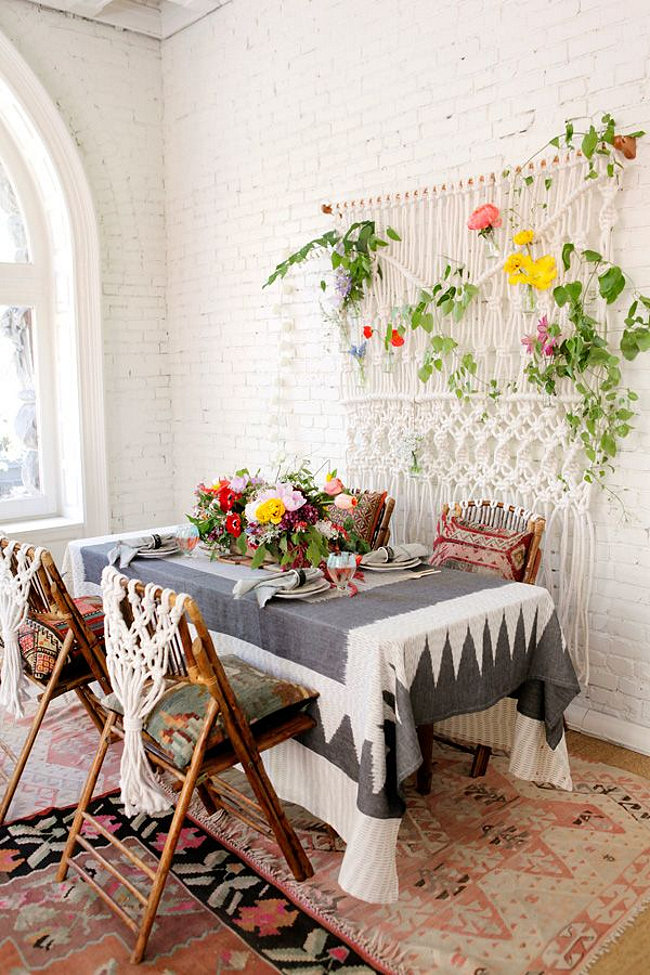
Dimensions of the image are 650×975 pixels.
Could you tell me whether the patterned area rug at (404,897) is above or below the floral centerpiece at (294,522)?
below

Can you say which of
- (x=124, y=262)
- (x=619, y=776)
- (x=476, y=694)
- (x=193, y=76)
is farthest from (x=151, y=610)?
(x=193, y=76)

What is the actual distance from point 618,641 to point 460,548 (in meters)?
0.75

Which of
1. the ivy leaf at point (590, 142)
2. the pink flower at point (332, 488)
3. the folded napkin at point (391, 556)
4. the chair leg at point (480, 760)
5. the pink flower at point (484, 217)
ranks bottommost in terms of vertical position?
the chair leg at point (480, 760)

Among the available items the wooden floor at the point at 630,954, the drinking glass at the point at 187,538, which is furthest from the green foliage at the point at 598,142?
the wooden floor at the point at 630,954

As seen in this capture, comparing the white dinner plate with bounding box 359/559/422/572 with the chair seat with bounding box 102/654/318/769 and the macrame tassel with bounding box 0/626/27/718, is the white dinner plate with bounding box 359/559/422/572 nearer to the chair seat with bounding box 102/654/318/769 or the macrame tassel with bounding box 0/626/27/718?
the chair seat with bounding box 102/654/318/769

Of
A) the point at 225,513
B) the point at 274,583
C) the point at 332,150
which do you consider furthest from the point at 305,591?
the point at 332,150

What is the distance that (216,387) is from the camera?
17.2 ft

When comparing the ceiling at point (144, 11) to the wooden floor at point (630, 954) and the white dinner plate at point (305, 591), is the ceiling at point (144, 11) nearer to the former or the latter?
the white dinner plate at point (305, 591)

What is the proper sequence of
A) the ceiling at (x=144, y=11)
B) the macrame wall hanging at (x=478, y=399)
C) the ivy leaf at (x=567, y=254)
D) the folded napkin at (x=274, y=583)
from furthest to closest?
the ceiling at (x=144, y=11) < the macrame wall hanging at (x=478, y=399) < the ivy leaf at (x=567, y=254) < the folded napkin at (x=274, y=583)

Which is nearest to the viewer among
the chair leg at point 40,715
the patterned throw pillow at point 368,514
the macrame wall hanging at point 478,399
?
the chair leg at point 40,715

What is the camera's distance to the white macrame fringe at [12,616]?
2.83 metres

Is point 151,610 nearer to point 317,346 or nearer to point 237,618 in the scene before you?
point 237,618

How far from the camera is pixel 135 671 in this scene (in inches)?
91.4

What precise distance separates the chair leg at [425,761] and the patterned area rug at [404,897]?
4 cm
